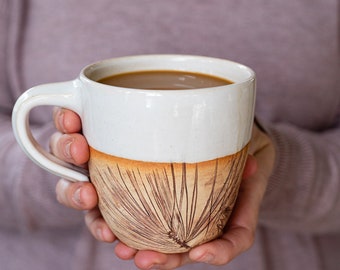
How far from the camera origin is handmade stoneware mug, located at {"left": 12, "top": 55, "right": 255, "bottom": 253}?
14.4 inches

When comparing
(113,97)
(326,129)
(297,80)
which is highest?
(113,97)

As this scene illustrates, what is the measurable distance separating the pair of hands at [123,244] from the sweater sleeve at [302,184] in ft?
0.40

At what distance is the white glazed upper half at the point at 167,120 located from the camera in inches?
14.2

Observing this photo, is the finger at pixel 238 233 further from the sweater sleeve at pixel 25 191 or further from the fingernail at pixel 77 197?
the sweater sleeve at pixel 25 191

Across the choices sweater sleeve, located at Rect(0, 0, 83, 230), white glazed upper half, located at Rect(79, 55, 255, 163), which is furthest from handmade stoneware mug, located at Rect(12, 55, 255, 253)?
sweater sleeve, located at Rect(0, 0, 83, 230)

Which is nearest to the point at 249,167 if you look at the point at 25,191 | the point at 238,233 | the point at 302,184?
the point at 238,233

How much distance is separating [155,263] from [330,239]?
1.51 feet

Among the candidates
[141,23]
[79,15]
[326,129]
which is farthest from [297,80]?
[79,15]

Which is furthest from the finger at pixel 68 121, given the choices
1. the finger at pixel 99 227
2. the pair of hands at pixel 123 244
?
the finger at pixel 99 227

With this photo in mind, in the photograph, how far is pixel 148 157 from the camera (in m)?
0.38

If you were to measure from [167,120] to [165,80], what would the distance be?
120 millimetres

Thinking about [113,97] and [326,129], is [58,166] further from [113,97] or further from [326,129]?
[326,129]

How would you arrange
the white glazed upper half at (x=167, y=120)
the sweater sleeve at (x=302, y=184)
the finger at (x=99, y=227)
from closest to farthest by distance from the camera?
the white glazed upper half at (x=167, y=120)
the finger at (x=99, y=227)
the sweater sleeve at (x=302, y=184)

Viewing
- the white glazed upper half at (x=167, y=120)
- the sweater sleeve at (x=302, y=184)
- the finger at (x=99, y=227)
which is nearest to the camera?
the white glazed upper half at (x=167, y=120)
